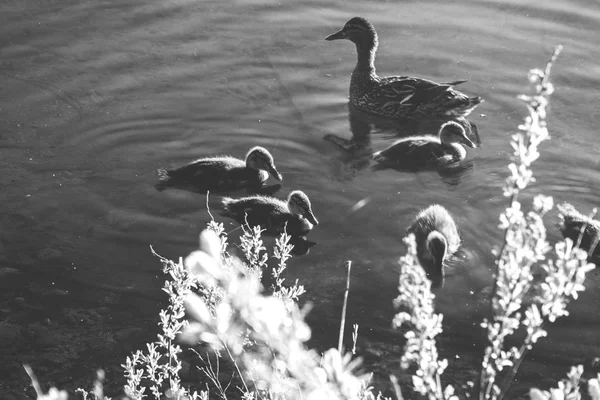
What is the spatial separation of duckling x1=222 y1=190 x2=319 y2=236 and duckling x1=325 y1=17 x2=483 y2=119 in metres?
1.92

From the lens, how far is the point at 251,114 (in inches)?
285

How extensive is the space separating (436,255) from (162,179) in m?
2.21

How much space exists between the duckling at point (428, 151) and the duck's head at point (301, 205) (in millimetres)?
1147

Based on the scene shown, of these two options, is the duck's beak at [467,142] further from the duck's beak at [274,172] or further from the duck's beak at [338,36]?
the duck's beak at [338,36]

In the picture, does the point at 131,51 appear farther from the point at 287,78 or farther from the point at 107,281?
the point at 107,281

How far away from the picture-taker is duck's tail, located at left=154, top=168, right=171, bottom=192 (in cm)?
622

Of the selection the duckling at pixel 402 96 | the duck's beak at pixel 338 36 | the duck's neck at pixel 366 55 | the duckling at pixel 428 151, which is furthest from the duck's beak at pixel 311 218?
the duck's beak at pixel 338 36

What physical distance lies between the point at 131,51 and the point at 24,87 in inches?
45.2

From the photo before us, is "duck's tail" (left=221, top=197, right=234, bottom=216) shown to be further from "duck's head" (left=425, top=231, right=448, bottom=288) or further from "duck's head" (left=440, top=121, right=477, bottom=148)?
"duck's head" (left=440, top=121, right=477, bottom=148)

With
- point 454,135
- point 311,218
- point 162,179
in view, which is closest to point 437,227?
point 311,218

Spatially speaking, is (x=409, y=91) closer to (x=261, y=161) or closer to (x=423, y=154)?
(x=423, y=154)

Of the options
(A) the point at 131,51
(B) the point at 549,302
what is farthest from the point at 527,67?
(B) the point at 549,302

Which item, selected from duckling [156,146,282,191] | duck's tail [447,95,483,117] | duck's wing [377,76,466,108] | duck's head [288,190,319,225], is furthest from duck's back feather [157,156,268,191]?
duck's tail [447,95,483,117]

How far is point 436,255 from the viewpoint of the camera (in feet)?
17.6
